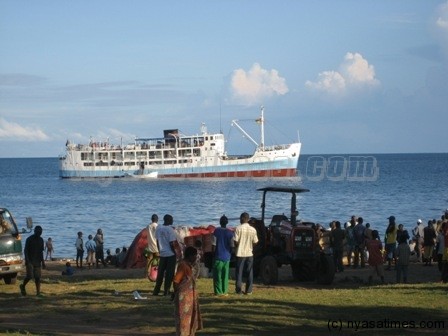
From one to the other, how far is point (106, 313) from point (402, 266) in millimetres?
7211

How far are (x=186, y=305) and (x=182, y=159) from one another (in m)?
96.2

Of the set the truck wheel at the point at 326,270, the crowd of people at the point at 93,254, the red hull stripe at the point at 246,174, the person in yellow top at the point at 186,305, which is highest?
the red hull stripe at the point at 246,174

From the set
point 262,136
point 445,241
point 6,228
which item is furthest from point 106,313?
point 262,136

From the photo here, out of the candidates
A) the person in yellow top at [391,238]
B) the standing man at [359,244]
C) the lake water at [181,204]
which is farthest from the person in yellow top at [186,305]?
the lake water at [181,204]

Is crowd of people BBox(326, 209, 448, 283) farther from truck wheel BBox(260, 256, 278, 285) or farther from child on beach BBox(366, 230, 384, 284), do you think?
truck wheel BBox(260, 256, 278, 285)

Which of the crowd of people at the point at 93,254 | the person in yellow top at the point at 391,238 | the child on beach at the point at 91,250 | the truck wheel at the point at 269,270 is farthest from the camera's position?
the child on beach at the point at 91,250

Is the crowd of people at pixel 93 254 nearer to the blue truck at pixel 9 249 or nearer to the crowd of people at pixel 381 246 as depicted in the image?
the crowd of people at pixel 381 246

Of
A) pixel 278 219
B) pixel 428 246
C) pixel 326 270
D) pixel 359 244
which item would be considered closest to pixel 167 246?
pixel 278 219

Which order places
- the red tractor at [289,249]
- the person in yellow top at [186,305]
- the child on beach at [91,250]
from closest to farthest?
1. the person in yellow top at [186,305]
2. the red tractor at [289,249]
3. the child on beach at [91,250]

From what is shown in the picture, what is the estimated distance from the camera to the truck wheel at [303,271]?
18750 mm

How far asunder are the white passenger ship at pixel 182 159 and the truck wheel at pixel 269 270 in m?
85.5

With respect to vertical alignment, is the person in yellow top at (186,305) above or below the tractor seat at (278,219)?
below

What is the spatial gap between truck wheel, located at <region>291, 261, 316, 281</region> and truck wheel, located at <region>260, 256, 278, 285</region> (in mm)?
1020

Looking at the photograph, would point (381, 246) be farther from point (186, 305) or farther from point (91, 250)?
point (91, 250)
